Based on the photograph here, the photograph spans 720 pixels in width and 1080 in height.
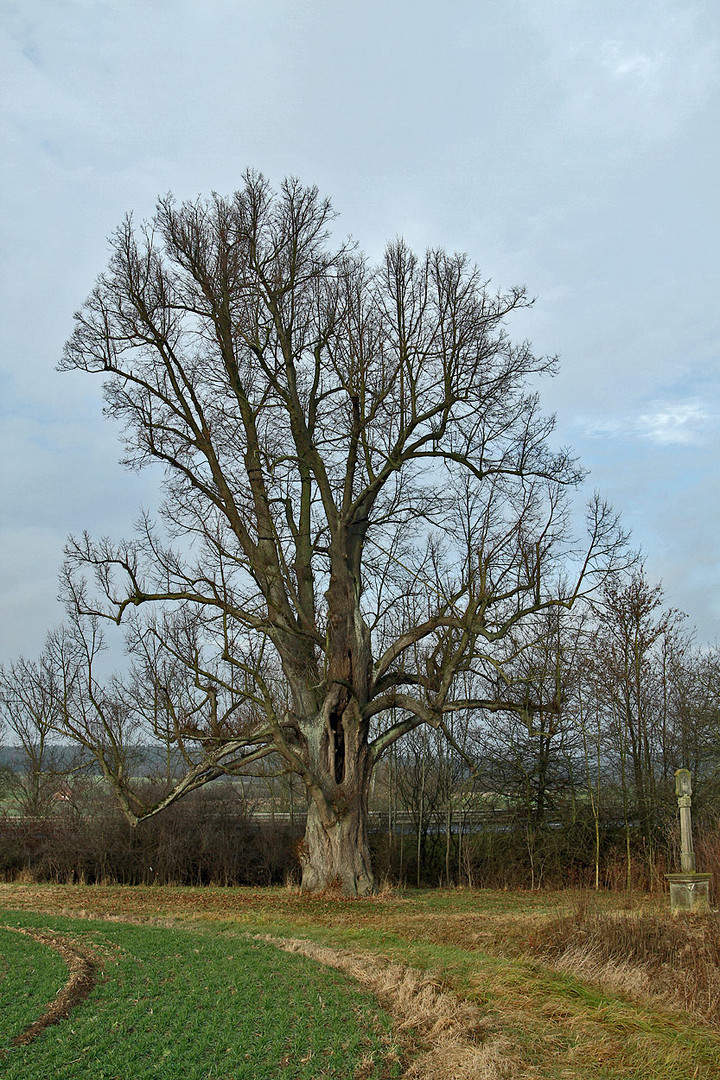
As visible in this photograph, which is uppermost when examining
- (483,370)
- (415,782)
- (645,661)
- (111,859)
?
(483,370)

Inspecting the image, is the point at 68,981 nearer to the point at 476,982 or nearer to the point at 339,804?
the point at 476,982

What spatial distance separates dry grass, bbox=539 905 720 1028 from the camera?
28.5ft

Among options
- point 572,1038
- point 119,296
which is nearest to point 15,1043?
point 572,1038

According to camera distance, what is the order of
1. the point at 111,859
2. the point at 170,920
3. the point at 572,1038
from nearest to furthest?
the point at 572,1038 < the point at 170,920 < the point at 111,859

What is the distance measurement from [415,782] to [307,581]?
900 cm

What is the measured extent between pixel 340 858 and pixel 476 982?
8829mm

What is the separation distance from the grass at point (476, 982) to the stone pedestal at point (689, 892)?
638 millimetres

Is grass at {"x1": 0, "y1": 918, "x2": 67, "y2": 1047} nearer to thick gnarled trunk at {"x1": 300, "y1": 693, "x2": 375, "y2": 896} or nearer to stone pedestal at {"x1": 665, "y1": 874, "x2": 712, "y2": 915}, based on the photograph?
thick gnarled trunk at {"x1": 300, "y1": 693, "x2": 375, "y2": 896}

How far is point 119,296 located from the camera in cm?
1878

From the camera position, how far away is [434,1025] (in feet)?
22.9

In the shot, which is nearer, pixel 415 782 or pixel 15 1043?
pixel 15 1043

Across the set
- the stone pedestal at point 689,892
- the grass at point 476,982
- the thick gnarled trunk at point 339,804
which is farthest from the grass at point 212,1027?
the thick gnarled trunk at point 339,804

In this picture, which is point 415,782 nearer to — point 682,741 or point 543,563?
point 682,741

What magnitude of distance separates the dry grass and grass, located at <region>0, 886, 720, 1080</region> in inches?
2.6
